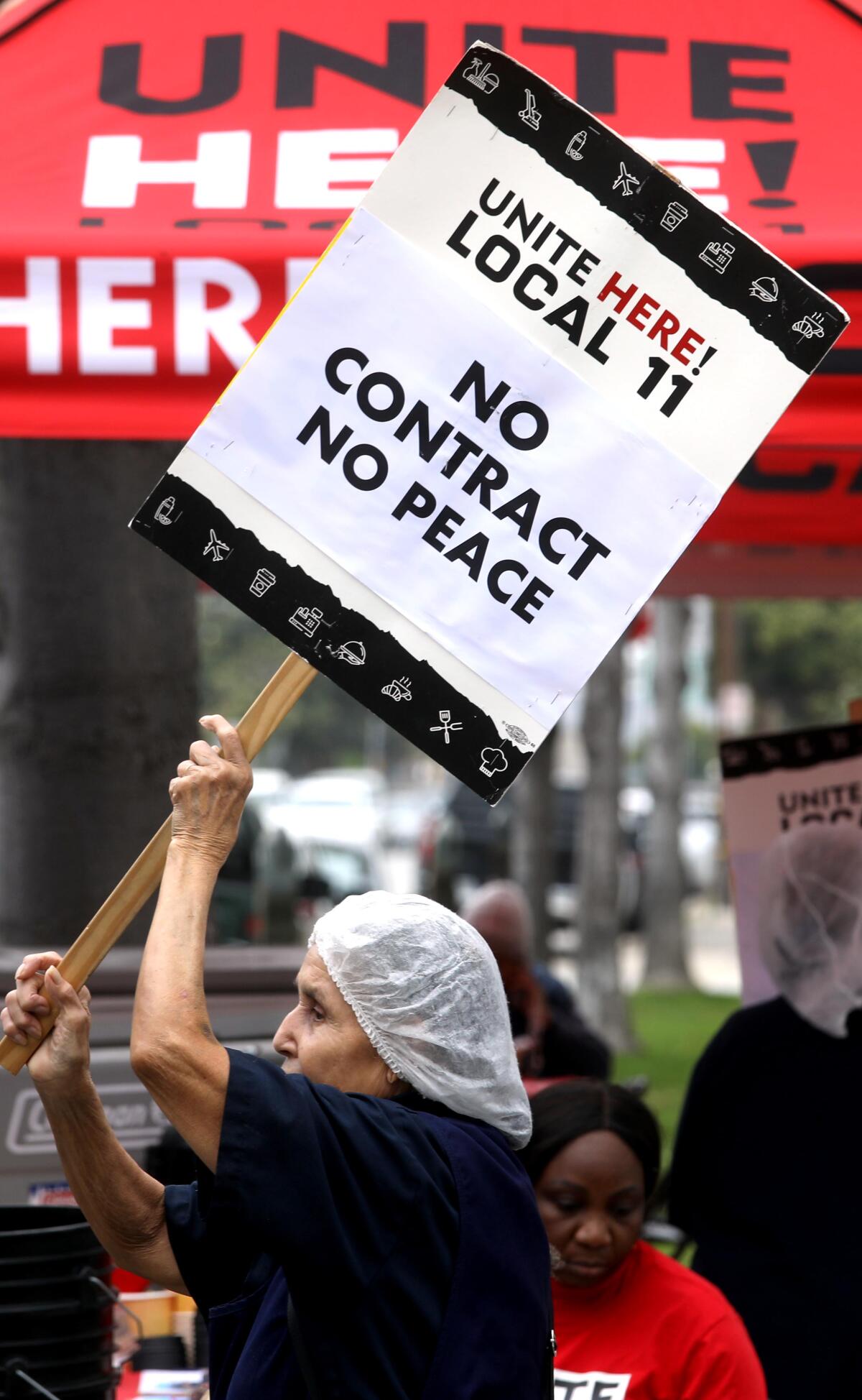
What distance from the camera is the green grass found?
11.1m

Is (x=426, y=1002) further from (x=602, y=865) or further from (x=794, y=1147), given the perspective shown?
(x=602, y=865)

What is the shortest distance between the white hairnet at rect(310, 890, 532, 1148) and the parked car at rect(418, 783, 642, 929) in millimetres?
16818

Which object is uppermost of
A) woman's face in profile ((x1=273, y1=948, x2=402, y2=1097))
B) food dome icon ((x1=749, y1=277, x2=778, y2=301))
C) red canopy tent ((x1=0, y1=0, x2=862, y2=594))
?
red canopy tent ((x1=0, y1=0, x2=862, y2=594))

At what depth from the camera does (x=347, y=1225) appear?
6.55 ft

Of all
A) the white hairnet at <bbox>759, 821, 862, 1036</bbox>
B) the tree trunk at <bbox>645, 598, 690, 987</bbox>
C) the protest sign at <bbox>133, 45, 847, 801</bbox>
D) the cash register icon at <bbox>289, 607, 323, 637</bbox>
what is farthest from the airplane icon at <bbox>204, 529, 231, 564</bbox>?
the tree trunk at <bbox>645, 598, 690, 987</bbox>

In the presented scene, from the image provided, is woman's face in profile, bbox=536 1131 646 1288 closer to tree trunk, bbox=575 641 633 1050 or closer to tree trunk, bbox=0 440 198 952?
tree trunk, bbox=0 440 198 952

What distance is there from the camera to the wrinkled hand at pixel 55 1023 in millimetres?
2236

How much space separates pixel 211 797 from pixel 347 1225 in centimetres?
52

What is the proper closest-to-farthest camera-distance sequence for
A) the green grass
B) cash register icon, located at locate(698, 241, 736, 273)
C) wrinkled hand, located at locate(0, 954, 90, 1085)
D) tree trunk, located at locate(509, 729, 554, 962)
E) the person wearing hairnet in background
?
wrinkled hand, located at locate(0, 954, 90, 1085), cash register icon, located at locate(698, 241, 736, 273), the person wearing hairnet in background, the green grass, tree trunk, located at locate(509, 729, 554, 962)

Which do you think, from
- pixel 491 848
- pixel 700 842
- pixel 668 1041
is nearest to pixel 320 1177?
pixel 668 1041

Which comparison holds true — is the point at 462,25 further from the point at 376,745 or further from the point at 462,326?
the point at 376,745

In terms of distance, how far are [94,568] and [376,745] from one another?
53910mm

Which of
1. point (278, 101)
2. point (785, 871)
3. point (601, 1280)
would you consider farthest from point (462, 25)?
point (601, 1280)

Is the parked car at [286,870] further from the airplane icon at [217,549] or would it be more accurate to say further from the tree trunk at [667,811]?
the airplane icon at [217,549]
